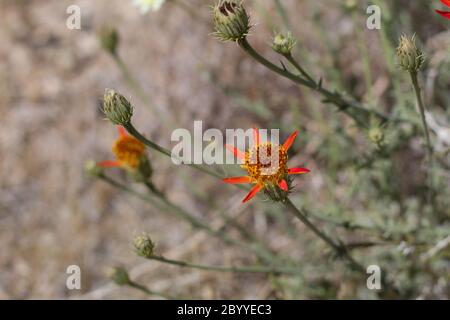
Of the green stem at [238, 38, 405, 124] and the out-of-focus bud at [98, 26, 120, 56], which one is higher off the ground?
the out-of-focus bud at [98, 26, 120, 56]

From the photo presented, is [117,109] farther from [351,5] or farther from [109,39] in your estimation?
[351,5]

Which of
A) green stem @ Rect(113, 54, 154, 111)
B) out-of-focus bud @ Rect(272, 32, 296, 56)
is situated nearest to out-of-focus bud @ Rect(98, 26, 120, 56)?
green stem @ Rect(113, 54, 154, 111)

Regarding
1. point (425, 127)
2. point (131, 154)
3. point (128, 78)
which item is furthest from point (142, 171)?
point (425, 127)

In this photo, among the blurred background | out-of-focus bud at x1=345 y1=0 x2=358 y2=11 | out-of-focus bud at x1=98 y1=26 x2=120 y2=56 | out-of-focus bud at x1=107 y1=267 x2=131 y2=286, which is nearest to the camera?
out-of-focus bud at x1=107 y1=267 x2=131 y2=286

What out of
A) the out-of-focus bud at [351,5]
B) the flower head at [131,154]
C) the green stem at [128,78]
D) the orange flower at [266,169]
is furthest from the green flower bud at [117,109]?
the out-of-focus bud at [351,5]

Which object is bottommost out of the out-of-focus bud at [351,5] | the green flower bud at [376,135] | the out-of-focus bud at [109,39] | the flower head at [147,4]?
the green flower bud at [376,135]

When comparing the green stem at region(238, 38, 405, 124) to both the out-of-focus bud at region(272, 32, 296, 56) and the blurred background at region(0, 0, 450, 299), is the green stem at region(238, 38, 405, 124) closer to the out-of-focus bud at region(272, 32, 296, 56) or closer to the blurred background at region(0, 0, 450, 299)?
the out-of-focus bud at region(272, 32, 296, 56)

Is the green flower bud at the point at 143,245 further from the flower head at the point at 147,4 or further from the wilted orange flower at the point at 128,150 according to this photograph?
the flower head at the point at 147,4
